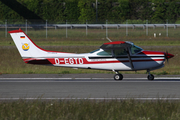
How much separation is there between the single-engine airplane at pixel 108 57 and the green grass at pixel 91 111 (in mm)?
6530

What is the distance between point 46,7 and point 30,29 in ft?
35.1

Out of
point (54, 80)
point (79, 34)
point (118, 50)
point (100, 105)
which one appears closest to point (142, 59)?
point (118, 50)

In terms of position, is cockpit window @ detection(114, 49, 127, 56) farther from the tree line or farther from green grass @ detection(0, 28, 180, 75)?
the tree line

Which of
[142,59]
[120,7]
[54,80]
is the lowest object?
[54,80]

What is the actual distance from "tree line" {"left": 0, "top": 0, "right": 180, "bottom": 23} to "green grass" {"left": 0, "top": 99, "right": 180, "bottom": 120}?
44.5m

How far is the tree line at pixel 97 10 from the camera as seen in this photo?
5296 centimetres

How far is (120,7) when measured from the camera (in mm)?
53594

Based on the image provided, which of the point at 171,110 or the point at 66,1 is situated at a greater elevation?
the point at 66,1

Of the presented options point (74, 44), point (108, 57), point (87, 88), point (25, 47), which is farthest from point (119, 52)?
point (74, 44)

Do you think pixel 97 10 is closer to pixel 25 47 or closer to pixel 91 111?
pixel 25 47

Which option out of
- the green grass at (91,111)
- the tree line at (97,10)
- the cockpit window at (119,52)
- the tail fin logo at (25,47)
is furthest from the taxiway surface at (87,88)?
the tree line at (97,10)

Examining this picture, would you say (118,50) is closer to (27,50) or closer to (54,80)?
(54,80)

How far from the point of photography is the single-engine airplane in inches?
590

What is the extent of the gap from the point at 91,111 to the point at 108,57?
777cm
